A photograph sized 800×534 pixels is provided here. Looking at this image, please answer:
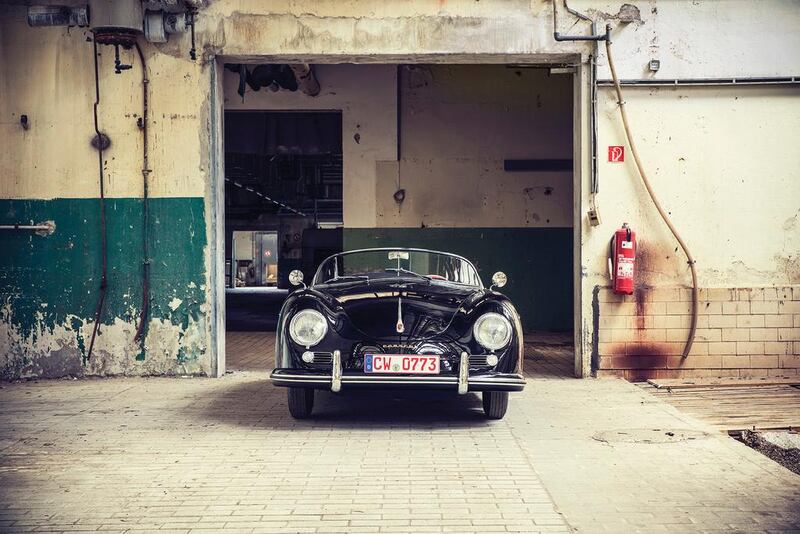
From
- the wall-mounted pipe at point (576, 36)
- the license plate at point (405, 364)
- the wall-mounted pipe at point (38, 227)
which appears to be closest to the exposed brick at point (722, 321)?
the wall-mounted pipe at point (576, 36)

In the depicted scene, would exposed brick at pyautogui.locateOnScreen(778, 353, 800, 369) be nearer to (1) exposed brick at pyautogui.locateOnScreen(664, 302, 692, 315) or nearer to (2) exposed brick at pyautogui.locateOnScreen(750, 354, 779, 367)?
(2) exposed brick at pyautogui.locateOnScreen(750, 354, 779, 367)

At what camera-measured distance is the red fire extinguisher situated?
7.25 metres

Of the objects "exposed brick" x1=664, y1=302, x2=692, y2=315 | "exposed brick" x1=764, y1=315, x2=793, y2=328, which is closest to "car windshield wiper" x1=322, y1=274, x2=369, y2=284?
"exposed brick" x1=664, y1=302, x2=692, y2=315

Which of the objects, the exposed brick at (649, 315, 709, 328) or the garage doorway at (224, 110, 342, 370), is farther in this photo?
the garage doorway at (224, 110, 342, 370)

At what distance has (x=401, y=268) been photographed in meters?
6.01

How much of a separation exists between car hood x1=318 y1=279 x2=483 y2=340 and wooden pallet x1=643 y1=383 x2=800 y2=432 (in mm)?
1928

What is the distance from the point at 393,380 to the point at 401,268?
136 centimetres

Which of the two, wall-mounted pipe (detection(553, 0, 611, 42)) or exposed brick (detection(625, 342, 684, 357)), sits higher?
wall-mounted pipe (detection(553, 0, 611, 42))

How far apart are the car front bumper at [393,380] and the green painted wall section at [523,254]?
7.92m

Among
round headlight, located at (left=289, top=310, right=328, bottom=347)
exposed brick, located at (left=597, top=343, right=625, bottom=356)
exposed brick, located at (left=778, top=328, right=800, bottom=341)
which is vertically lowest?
exposed brick, located at (left=597, top=343, right=625, bottom=356)

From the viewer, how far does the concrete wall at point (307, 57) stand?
735 cm

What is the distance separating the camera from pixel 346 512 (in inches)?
136

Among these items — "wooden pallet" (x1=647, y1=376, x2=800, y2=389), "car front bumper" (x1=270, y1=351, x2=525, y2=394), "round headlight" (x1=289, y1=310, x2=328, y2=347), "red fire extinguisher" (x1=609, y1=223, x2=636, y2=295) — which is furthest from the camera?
"red fire extinguisher" (x1=609, y1=223, x2=636, y2=295)

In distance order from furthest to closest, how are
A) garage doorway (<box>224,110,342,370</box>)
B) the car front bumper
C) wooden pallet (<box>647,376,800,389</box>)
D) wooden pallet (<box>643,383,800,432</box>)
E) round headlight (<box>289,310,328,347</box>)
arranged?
garage doorway (<box>224,110,342,370</box>)
wooden pallet (<box>647,376,800,389</box>)
wooden pallet (<box>643,383,800,432</box>)
round headlight (<box>289,310,328,347</box>)
the car front bumper
